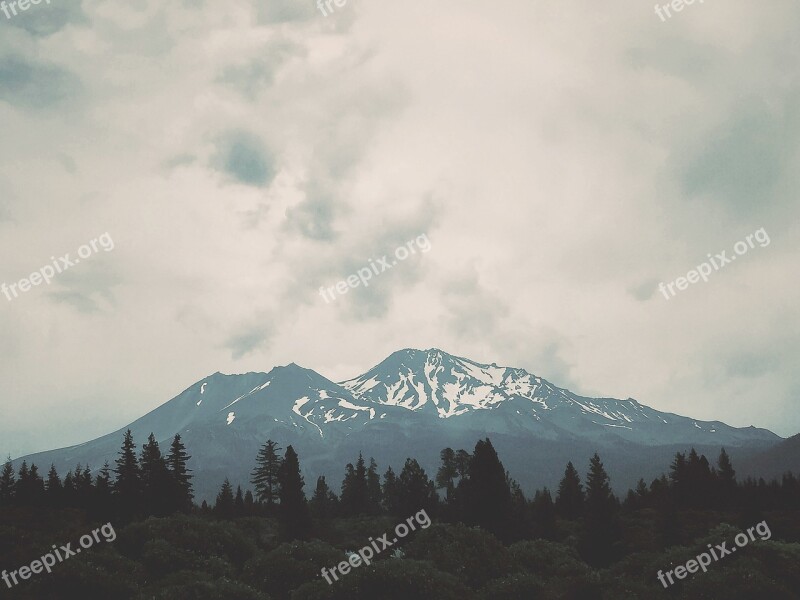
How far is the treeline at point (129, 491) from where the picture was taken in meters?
88.7

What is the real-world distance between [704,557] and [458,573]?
18.9 m

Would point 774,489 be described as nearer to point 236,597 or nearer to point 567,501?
point 567,501

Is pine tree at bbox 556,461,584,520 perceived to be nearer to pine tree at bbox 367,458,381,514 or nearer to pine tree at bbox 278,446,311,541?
pine tree at bbox 367,458,381,514

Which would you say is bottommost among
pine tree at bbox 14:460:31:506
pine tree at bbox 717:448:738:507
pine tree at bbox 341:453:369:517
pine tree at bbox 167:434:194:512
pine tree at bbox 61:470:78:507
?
pine tree at bbox 717:448:738:507

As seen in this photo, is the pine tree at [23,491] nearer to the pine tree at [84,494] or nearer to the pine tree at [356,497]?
the pine tree at [84,494]

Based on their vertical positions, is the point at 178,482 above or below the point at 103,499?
below

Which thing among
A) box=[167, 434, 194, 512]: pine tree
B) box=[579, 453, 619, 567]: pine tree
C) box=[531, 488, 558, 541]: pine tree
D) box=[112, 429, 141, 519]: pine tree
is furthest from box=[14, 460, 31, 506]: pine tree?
box=[579, 453, 619, 567]: pine tree

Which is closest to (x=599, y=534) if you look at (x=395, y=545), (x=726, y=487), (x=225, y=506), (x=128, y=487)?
(x=395, y=545)

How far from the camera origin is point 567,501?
395 feet

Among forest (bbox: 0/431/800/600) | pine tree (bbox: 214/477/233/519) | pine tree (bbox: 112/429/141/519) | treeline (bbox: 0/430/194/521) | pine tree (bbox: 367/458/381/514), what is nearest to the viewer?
forest (bbox: 0/431/800/600)

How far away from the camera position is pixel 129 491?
8938 centimetres

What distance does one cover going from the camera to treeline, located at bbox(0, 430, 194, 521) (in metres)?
88.7

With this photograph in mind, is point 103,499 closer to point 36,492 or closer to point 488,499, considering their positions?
point 36,492

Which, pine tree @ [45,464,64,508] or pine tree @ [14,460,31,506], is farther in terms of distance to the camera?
pine tree @ [14,460,31,506]
